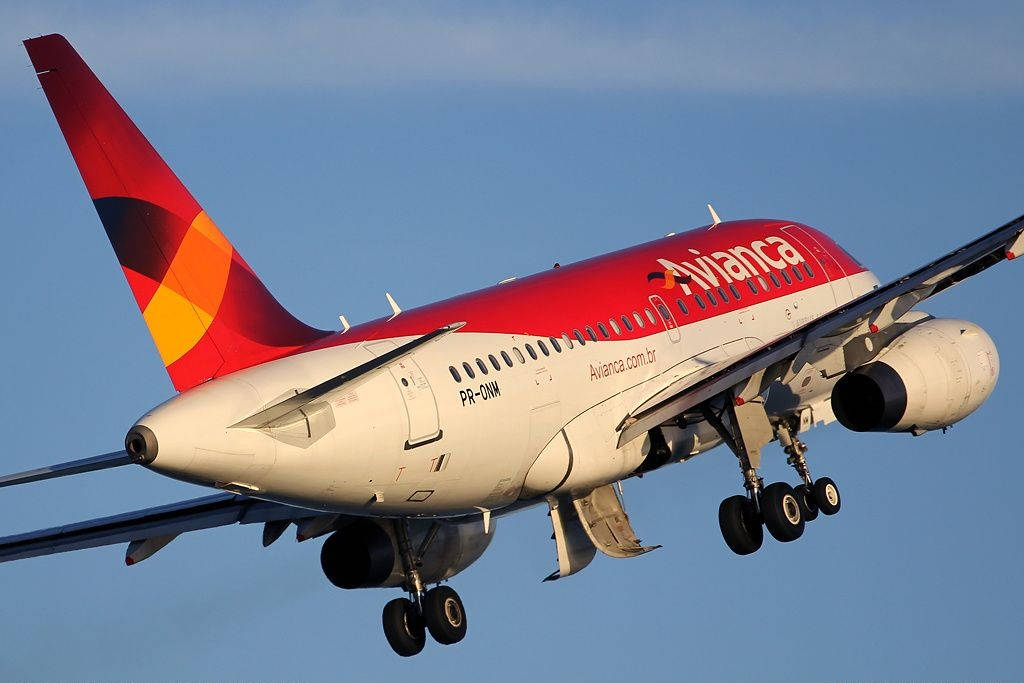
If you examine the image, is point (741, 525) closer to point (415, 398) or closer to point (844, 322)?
point (844, 322)

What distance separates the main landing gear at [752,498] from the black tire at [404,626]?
19.8 feet

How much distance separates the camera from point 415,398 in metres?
33.5

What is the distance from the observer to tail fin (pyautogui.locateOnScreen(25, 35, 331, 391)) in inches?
1302

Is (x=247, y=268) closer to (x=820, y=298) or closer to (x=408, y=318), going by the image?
(x=408, y=318)

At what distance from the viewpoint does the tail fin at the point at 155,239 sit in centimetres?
3306

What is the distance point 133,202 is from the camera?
3341 centimetres

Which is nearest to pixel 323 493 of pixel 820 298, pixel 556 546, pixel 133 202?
pixel 133 202

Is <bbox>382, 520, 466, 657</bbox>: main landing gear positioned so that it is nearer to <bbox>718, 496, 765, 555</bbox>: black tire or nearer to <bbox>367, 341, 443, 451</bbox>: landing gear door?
<bbox>718, 496, 765, 555</bbox>: black tire

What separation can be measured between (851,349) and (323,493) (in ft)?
38.8

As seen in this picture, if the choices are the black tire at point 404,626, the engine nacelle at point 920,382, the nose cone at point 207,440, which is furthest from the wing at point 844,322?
the nose cone at point 207,440

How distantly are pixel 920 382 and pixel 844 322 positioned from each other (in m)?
2.75

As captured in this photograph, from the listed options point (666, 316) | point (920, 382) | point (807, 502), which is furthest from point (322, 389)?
point (920, 382)

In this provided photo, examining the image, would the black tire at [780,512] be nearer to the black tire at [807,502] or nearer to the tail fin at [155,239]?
the black tire at [807,502]

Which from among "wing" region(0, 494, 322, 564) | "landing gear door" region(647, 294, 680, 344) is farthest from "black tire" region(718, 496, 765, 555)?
"wing" region(0, 494, 322, 564)
